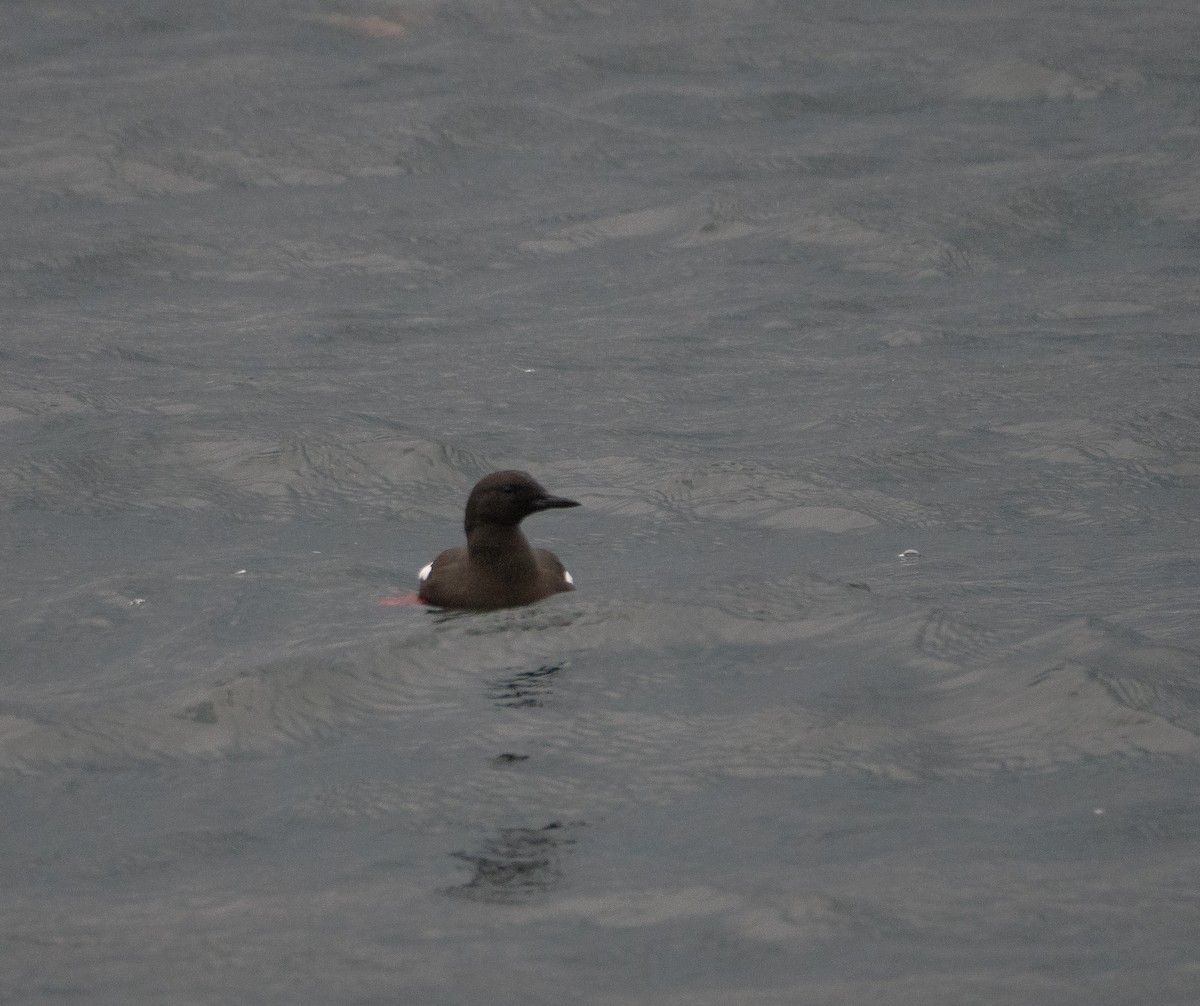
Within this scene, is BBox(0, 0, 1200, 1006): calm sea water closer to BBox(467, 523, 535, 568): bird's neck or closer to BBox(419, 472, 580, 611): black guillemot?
BBox(419, 472, 580, 611): black guillemot

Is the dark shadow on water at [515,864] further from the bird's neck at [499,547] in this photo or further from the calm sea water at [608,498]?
the bird's neck at [499,547]

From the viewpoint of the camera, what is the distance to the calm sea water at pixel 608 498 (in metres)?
6.23

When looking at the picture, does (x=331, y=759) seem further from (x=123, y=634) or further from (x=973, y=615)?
(x=973, y=615)

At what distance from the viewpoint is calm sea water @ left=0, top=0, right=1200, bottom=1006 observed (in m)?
6.23

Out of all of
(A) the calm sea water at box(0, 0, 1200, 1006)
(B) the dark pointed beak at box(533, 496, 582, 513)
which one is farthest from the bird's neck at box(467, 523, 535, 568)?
(A) the calm sea water at box(0, 0, 1200, 1006)

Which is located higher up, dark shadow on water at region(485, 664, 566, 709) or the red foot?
the red foot

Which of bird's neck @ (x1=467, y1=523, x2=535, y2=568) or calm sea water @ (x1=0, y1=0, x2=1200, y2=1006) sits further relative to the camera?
bird's neck @ (x1=467, y1=523, x2=535, y2=568)

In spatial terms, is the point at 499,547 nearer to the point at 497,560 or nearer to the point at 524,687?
the point at 497,560

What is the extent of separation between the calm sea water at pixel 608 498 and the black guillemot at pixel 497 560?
16 centimetres

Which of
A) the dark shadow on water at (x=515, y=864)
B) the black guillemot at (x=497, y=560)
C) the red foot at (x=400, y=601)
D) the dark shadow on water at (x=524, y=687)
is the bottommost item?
the dark shadow on water at (x=524, y=687)

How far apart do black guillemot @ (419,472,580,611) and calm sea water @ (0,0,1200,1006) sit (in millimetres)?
160

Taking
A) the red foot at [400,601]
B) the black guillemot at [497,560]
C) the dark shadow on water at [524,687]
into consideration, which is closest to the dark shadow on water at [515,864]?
the dark shadow on water at [524,687]

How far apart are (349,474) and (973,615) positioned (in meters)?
4.13

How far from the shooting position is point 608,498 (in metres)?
10.9
